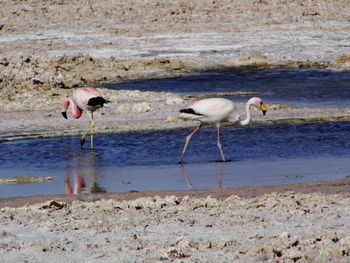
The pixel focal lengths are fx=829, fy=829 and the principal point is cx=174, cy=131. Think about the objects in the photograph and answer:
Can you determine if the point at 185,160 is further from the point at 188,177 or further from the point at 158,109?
the point at 158,109

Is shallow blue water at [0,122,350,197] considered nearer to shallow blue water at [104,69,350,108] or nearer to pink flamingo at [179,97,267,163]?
pink flamingo at [179,97,267,163]

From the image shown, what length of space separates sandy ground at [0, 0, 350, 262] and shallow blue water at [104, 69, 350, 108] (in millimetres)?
1325

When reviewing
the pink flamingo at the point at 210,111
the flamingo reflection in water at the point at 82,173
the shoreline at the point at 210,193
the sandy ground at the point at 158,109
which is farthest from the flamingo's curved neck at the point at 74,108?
the shoreline at the point at 210,193

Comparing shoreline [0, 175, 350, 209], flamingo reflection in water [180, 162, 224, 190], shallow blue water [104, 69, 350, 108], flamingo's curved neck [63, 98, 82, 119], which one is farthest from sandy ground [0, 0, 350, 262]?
shallow blue water [104, 69, 350, 108]

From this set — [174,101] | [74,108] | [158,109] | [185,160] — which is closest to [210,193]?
[185,160]

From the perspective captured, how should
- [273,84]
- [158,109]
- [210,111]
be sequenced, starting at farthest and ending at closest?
[273,84] → [158,109] → [210,111]

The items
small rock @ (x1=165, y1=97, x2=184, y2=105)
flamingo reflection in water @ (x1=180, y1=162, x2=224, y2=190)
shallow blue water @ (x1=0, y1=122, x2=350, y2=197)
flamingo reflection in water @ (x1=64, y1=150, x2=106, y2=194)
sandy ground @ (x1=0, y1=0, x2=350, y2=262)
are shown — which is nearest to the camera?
sandy ground @ (x1=0, y1=0, x2=350, y2=262)

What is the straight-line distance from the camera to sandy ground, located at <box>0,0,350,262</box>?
703cm

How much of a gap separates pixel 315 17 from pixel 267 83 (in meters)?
12.6

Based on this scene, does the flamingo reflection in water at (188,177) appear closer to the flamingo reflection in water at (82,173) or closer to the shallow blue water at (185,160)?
the shallow blue water at (185,160)

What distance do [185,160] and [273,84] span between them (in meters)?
11.7

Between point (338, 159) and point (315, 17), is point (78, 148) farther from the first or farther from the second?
point (315, 17)

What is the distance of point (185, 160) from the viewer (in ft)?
42.2

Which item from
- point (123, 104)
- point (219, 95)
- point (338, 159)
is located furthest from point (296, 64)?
point (338, 159)
